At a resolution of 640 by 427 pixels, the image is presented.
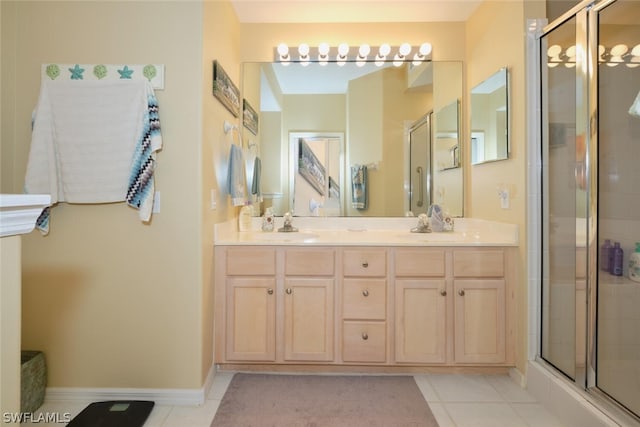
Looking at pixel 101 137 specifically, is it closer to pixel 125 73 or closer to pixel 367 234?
pixel 125 73

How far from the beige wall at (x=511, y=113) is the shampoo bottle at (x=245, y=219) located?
5.69ft

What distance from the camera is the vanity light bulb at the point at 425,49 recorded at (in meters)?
2.65

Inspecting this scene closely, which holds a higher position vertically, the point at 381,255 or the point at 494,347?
the point at 381,255

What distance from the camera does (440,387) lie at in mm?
2014

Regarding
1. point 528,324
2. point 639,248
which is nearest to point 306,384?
point 528,324

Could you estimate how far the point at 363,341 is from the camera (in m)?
2.07

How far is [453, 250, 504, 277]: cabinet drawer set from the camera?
2.06 metres

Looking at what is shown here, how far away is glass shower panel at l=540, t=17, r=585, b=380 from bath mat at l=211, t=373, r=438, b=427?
839 mm

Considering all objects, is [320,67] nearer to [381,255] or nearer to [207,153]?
[207,153]

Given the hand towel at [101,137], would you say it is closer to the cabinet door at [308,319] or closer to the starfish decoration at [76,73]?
the starfish decoration at [76,73]

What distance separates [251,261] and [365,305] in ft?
2.46

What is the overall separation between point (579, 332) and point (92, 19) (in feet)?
10.0

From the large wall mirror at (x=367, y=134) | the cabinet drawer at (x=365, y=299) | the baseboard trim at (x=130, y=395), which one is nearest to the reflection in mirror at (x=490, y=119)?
the large wall mirror at (x=367, y=134)

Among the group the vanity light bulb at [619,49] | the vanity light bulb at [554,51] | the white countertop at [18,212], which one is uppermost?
the vanity light bulb at [554,51]
